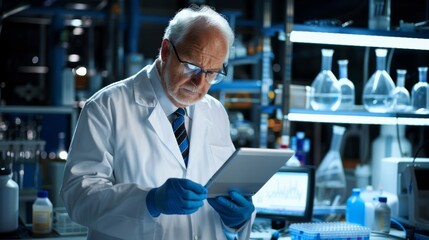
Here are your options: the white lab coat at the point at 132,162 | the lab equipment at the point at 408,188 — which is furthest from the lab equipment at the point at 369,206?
the white lab coat at the point at 132,162

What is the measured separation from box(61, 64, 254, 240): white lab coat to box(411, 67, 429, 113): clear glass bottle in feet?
4.07

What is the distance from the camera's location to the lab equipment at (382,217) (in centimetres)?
269

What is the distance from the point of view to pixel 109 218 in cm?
183

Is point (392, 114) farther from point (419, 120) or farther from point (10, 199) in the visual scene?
point (10, 199)

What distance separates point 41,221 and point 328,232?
1258 mm

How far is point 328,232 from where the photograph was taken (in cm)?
231

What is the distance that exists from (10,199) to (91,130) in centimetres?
95

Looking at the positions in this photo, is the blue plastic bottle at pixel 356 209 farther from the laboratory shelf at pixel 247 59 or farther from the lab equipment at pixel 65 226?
the laboratory shelf at pixel 247 59

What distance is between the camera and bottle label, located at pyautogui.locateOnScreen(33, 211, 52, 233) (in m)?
2.60

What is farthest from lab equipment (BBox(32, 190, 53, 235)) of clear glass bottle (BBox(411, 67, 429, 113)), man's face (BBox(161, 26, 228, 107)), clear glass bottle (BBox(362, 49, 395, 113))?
clear glass bottle (BBox(411, 67, 429, 113))

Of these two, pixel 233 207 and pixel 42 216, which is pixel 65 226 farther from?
pixel 233 207

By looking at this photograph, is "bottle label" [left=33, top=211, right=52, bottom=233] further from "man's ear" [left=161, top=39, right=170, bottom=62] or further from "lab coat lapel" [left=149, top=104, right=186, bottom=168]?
"man's ear" [left=161, top=39, right=170, bottom=62]

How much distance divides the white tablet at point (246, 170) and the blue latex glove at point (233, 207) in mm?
25

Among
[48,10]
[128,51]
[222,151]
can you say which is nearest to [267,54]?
[222,151]
